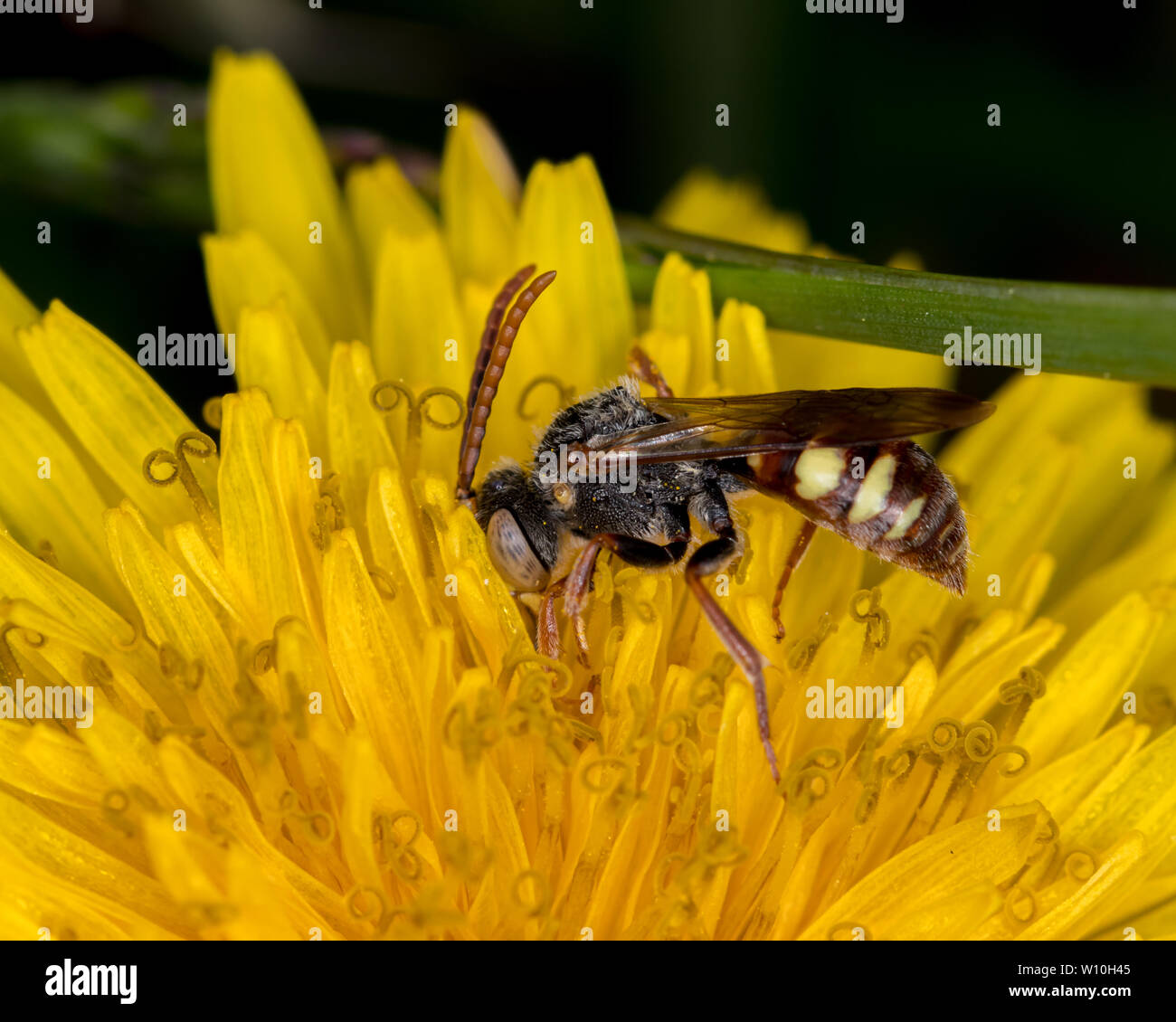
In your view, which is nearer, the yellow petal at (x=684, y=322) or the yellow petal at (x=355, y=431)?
the yellow petal at (x=355, y=431)

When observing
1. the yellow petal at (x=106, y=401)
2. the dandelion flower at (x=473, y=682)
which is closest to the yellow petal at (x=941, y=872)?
the dandelion flower at (x=473, y=682)

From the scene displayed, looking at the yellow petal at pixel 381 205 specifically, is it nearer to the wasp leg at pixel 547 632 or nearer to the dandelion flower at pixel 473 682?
the dandelion flower at pixel 473 682

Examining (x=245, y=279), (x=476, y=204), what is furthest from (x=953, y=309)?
(x=245, y=279)

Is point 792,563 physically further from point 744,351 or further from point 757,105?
point 757,105

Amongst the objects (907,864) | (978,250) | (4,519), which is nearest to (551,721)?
(907,864)

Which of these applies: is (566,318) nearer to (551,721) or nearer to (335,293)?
(335,293)

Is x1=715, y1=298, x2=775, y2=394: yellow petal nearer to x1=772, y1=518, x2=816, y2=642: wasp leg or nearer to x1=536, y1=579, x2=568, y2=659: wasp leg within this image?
x1=772, y1=518, x2=816, y2=642: wasp leg
